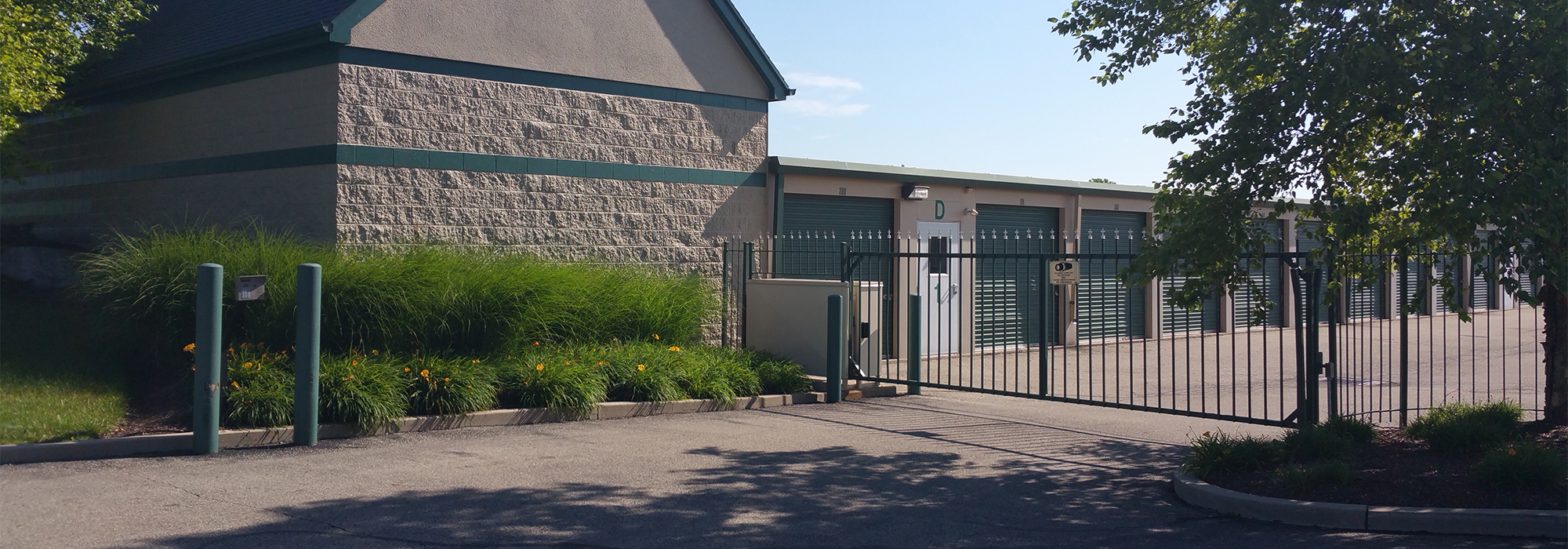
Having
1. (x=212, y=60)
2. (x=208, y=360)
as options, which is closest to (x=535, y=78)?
(x=212, y=60)

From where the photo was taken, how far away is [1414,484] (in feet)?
24.2

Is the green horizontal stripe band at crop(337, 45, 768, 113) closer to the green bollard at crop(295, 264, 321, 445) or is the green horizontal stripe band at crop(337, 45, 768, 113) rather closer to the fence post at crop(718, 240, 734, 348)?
the fence post at crop(718, 240, 734, 348)

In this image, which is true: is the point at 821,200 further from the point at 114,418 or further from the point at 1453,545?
the point at 1453,545

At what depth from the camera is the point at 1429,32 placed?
830 centimetres

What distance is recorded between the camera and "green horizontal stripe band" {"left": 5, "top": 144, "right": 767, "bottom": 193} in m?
13.1

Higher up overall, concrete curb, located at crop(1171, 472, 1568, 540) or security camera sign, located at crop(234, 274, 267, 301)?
security camera sign, located at crop(234, 274, 267, 301)

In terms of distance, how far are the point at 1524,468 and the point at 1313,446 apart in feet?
4.36

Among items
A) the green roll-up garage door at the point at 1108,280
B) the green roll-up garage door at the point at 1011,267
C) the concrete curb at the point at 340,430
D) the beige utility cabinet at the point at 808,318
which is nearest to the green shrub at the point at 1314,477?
the concrete curb at the point at 340,430

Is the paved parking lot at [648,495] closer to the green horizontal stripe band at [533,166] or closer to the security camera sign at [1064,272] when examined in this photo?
the security camera sign at [1064,272]

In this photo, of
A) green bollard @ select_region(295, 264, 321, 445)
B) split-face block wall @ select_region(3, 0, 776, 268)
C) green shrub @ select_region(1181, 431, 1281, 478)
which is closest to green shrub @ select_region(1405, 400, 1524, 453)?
green shrub @ select_region(1181, 431, 1281, 478)

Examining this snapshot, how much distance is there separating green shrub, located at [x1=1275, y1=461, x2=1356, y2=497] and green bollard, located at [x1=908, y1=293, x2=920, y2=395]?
593 cm

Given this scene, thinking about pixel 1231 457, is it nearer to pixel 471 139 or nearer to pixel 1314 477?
pixel 1314 477

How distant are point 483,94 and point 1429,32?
10.0 m

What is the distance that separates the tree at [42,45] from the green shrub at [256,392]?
5858 mm
